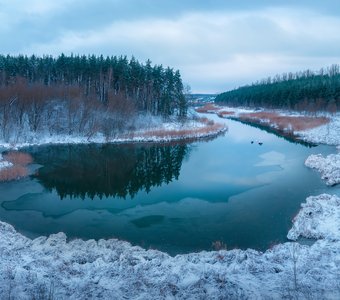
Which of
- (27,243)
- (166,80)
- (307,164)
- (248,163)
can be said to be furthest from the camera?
(166,80)

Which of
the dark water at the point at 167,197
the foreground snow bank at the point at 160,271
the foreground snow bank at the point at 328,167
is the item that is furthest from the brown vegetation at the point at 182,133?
the foreground snow bank at the point at 160,271

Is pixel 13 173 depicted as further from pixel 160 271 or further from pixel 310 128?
pixel 310 128

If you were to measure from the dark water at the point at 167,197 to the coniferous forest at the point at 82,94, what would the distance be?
35.7 feet

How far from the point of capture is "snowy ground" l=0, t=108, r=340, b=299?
8.29 metres

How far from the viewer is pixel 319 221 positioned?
13117 millimetres

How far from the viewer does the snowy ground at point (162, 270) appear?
829cm

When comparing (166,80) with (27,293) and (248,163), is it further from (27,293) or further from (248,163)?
(27,293)

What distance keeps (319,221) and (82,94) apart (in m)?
37.4

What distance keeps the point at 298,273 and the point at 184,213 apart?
7093 millimetres

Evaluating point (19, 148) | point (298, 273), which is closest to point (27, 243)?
point (298, 273)

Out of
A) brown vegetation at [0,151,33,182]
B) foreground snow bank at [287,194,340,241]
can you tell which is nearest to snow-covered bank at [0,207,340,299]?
foreground snow bank at [287,194,340,241]

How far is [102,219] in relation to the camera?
1502cm

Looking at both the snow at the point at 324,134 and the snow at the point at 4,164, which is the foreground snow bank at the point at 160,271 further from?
the snow at the point at 324,134

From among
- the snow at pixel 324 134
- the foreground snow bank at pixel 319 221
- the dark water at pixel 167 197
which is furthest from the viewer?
the snow at pixel 324 134
